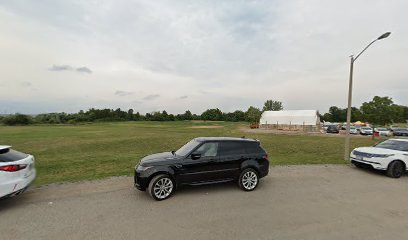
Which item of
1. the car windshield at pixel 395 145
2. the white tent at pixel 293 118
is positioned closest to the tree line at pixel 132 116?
the white tent at pixel 293 118

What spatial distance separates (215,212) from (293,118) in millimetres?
49532

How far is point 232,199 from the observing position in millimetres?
5562

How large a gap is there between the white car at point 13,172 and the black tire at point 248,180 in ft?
17.4

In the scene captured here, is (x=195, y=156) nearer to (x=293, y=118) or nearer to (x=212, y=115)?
(x=293, y=118)

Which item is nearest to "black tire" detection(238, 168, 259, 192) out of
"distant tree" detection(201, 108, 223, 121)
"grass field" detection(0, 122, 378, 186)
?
"grass field" detection(0, 122, 378, 186)

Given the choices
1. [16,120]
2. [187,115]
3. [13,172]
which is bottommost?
[16,120]

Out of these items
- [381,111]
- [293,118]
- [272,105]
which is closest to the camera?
[381,111]

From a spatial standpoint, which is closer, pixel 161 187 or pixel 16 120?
pixel 161 187

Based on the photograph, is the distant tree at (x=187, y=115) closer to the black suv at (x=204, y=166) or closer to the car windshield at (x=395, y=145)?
the car windshield at (x=395, y=145)

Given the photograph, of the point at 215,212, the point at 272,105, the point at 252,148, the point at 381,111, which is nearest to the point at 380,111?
the point at 381,111

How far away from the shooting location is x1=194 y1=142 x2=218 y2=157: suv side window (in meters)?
6.18

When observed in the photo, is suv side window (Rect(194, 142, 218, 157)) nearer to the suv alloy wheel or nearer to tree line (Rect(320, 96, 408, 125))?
the suv alloy wheel

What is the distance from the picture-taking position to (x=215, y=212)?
4.79 metres

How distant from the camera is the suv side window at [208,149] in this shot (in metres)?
6.18
